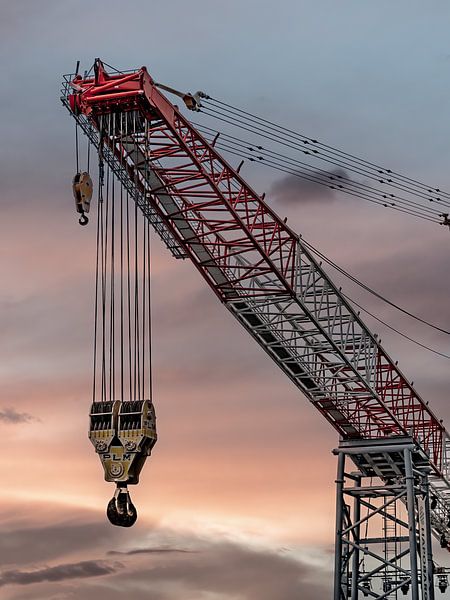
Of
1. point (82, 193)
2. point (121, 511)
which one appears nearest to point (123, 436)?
point (121, 511)

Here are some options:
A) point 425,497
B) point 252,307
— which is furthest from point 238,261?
point 425,497

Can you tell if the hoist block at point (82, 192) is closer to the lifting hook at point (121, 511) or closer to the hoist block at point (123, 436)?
the hoist block at point (123, 436)

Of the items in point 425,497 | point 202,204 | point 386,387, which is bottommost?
point 425,497

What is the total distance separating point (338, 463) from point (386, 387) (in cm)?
449

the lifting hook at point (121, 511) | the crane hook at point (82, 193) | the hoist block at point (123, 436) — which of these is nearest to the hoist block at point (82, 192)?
the crane hook at point (82, 193)

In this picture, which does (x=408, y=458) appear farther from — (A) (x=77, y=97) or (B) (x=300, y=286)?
(A) (x=77, y=97)

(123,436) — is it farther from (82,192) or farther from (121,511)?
(82,192)

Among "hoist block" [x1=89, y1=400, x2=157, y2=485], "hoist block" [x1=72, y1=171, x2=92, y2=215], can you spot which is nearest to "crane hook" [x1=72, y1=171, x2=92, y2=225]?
"hoist block" [x1=72, y1=171, x2=92, y2=215]

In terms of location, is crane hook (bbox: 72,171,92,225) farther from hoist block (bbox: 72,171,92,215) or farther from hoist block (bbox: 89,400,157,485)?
hoist block (bbox: 89,400,157,485)

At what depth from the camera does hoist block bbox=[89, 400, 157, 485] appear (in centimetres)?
3694

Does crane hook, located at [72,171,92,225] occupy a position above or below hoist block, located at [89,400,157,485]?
above

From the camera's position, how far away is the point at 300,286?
51156 mm

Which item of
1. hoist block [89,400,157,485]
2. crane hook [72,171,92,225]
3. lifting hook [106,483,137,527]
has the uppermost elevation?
crane hook [72,171,92,225]

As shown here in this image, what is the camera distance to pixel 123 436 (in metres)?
37.1
